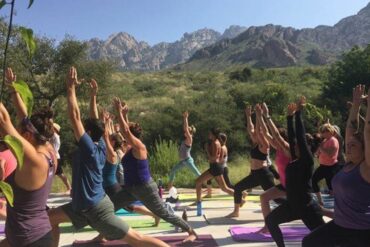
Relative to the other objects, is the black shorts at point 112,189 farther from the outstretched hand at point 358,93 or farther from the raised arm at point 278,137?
the outstretched hand at point 358,93

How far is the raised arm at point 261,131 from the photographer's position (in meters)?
7.10

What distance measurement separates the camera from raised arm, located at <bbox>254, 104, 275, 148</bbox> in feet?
23.3

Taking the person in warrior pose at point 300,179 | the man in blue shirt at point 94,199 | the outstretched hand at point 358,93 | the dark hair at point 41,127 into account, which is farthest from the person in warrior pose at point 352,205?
the dark hair at point 41,127

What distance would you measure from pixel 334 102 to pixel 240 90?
19.1ft

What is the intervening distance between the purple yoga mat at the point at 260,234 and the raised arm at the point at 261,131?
4.58 ft

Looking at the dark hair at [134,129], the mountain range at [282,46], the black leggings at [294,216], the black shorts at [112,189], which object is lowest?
the black leggings at [294,216]

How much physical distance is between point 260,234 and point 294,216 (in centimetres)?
193

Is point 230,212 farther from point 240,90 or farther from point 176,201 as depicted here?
point 240,90

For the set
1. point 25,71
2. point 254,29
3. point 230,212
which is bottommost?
point 230,212

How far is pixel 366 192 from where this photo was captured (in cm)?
441

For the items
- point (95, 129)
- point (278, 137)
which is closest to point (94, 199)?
point (95, 129)

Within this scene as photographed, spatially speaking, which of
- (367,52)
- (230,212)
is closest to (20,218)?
(230,212)

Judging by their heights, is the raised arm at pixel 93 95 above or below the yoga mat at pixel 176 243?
above

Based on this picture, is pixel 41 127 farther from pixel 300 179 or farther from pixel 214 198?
pixel 214 198
